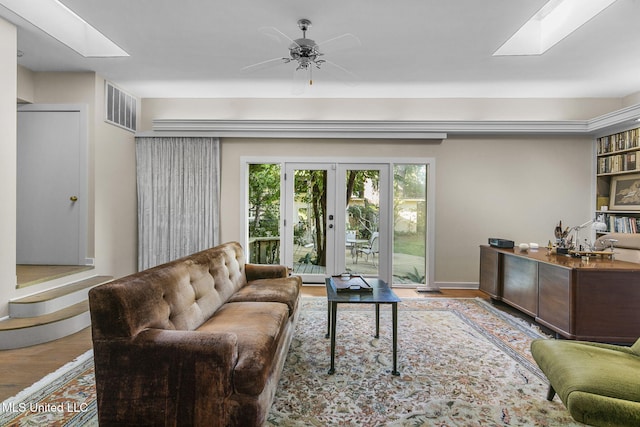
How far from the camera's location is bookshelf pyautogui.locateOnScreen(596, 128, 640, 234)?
412cm

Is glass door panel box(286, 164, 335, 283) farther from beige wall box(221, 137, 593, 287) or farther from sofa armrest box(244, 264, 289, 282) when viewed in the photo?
sofa armrest box(244, 264, 289, 282)

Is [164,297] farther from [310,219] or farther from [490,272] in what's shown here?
[490,272]

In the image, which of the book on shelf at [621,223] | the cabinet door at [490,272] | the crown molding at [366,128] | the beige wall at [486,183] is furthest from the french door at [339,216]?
the book on shelf at [621,223]

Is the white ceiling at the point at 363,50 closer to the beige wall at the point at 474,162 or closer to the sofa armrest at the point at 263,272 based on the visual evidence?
the beige wall at the point at 474,162

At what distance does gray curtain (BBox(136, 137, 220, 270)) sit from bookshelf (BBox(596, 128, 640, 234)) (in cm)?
561

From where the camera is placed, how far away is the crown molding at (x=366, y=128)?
4477mm

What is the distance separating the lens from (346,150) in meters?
4.81

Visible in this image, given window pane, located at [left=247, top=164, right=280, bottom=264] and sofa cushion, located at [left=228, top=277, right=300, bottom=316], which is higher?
window pane, located at [left=247, top=164, right=280, bottom=264]

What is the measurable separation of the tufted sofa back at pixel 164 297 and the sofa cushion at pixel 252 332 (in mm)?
139

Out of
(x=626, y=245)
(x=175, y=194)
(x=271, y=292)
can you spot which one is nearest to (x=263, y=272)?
(x=271, y=292)

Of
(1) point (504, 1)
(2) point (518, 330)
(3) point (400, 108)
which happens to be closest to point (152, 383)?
(2) point (518, 330)

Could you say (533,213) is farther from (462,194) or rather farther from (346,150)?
(346,150)

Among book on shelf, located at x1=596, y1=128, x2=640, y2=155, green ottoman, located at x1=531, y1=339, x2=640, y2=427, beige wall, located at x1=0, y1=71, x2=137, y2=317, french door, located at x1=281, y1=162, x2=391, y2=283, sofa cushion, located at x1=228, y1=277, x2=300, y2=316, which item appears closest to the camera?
green ottoman, located at x1=531, y1=339, x2=640, y2=427

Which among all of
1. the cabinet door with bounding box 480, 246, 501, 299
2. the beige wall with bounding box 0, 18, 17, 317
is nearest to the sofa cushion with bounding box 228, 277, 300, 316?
the beige wall with bounding box 0, 18, 17, 317
